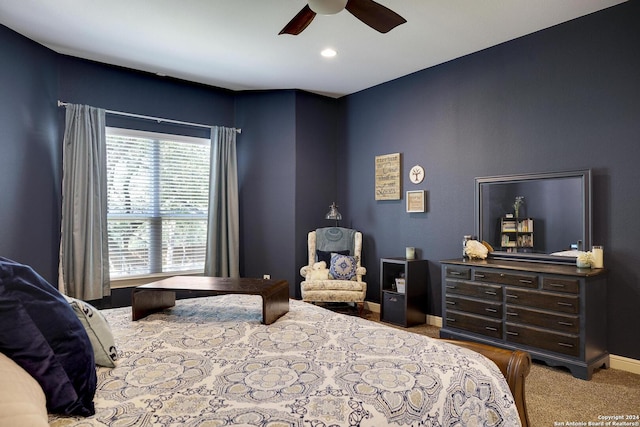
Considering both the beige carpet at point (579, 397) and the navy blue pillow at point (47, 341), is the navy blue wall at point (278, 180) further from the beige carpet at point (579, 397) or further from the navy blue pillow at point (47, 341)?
the navy blue pillow at point (47, 341)

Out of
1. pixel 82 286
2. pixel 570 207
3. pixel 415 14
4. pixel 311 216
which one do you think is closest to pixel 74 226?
pixel 82 286

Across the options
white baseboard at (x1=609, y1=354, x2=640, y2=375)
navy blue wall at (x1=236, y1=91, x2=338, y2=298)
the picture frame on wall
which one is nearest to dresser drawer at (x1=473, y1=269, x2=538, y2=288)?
white baseboard at (x1=609, y1=354, x2=640, y2=375)

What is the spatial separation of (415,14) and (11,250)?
3.93m

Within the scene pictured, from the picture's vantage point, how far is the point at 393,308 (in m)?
4.34

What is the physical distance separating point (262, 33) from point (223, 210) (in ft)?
7.40

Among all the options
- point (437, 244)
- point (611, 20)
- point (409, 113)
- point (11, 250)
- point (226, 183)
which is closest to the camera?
point (611, 20)

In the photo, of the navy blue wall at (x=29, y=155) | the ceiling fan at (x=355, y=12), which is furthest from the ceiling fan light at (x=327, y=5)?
the navy blue wall at (x=29, y=155)

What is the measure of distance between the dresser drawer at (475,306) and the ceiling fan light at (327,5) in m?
2.56

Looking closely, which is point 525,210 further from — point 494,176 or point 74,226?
point 74,226

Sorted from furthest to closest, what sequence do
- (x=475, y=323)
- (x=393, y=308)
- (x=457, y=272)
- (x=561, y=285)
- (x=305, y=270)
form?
(x=305, y=270) → (x=393, y=308) → (x=457, y=272) → (x=475, y=323) → (x=561, y=285)

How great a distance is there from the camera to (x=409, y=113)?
4617 millimetres

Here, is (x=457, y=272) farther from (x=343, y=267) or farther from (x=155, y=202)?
(x=155, y=202)

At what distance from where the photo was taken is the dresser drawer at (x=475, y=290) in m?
3.29

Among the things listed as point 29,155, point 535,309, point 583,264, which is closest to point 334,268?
point 535,309
